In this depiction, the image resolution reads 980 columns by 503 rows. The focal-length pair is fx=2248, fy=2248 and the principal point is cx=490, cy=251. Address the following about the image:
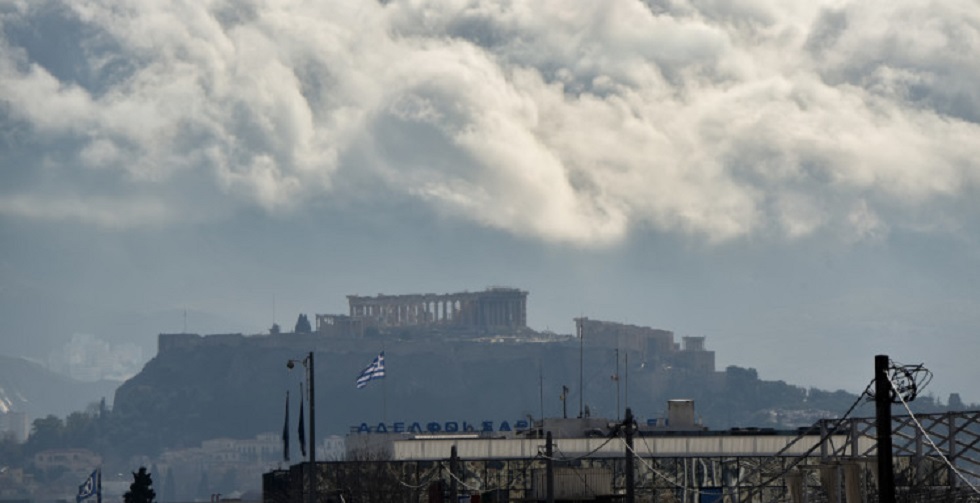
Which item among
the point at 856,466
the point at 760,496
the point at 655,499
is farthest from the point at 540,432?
the point at 856,466

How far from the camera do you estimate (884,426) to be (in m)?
57.6

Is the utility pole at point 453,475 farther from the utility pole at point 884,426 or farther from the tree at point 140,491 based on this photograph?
the utility pole at point 884,426

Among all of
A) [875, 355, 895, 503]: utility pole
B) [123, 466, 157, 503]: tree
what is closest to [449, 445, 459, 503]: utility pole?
[123, 466, 157, 503]: tree

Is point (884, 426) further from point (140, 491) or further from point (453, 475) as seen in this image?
point (140, 491)

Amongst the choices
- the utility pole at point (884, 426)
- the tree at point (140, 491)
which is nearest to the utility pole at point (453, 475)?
the tree at point (140, 491)

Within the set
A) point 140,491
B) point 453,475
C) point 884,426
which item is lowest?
point 140,491

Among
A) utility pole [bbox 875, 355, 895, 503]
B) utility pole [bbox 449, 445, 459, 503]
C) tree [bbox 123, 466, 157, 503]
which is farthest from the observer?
tree [bbox 123, 466, 157, 503]

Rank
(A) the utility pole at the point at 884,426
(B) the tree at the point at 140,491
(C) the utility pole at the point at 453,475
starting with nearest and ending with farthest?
(A) the utility pole at the point at 884,426, (C) the utility pole at the point at 453,475, (B) the tree at the point at 140,491

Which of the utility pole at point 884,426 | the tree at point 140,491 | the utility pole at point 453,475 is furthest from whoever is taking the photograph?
the tree at point 140,491

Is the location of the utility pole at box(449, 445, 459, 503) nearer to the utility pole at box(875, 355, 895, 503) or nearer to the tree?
the tree

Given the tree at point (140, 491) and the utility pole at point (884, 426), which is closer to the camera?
the utility pole at point (884, 426)

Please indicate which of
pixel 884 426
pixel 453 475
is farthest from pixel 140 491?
pixel 884 426

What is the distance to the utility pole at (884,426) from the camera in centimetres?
5728

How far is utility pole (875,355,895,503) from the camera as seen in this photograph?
188ft
